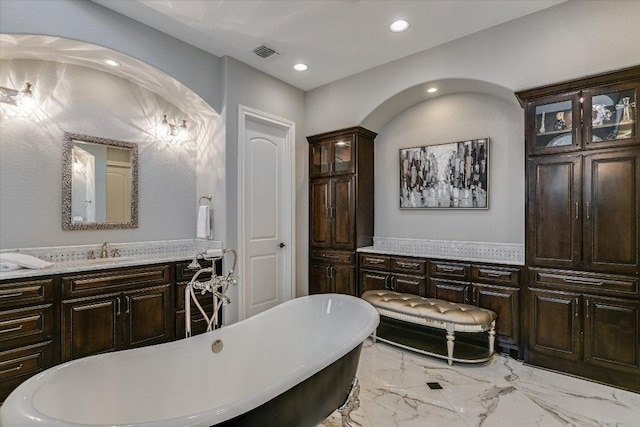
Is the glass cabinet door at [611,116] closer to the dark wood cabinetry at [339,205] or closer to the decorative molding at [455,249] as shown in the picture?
the decorative molding at [455,249]

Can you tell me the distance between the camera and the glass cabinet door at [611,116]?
2.38 meters

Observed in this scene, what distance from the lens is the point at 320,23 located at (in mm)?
2916

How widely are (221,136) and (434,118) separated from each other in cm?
252

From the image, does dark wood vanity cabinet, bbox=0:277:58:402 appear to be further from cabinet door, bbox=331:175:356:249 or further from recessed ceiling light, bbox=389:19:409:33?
recessed ceiling light, bbox=389:19:409:33

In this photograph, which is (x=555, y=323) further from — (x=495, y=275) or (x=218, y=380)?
(x=218, y=380)

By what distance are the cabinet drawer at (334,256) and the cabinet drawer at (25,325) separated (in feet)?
9.12

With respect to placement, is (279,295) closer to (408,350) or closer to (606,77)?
(408,350)

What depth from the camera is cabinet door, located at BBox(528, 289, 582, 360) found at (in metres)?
2.56

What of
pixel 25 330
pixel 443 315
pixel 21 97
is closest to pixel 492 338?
pixel 443 315

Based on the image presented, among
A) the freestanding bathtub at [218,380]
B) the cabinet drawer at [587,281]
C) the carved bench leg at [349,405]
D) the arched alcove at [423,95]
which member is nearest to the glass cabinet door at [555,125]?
the arched alcove at [423,95]

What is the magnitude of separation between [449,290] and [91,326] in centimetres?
329

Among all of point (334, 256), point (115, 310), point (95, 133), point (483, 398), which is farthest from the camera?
point (334, 256)

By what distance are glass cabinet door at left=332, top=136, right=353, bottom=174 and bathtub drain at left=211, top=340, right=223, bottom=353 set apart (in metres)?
2.66

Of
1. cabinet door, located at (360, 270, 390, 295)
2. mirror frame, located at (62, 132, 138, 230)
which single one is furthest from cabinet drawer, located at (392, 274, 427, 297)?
mirror frame, located at (62, 132, 138, 230)
